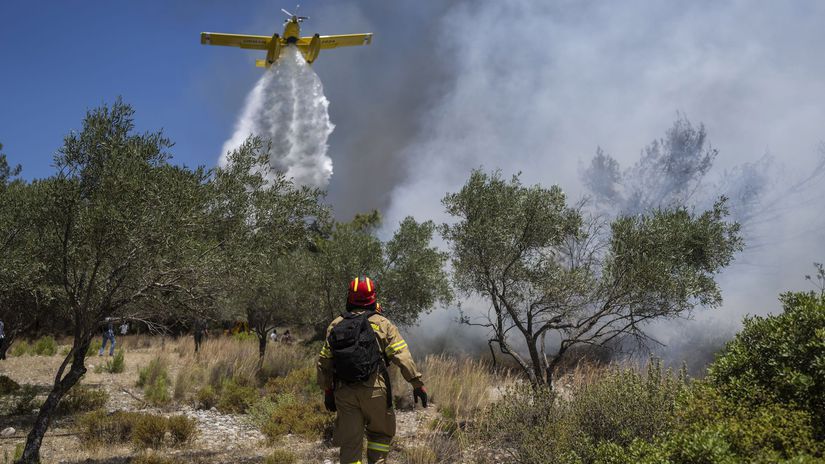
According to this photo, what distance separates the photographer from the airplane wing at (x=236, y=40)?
31141mm

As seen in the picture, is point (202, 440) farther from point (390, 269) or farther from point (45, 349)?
point (45, 349)

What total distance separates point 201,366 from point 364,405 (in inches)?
530

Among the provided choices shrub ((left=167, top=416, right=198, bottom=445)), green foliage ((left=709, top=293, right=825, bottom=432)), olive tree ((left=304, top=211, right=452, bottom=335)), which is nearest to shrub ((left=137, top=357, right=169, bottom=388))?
olive tree ((left=304, top=211, right=452, bottom=335))

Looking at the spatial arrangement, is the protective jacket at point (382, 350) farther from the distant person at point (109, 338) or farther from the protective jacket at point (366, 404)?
the distant person at point (109, 338)

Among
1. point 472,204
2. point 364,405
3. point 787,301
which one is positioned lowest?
point 364,405

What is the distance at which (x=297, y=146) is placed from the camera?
32250 millimetres

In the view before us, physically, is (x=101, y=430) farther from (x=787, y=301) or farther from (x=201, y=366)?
(x=787, y=301)

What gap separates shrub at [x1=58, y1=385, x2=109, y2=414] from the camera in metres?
12.9

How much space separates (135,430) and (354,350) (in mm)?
6356

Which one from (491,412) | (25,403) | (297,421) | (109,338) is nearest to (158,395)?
(25,403)

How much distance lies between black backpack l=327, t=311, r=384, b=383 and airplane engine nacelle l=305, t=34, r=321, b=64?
86.8ft

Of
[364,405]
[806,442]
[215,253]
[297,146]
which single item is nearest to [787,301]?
[806,442]

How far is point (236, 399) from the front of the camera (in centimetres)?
1346

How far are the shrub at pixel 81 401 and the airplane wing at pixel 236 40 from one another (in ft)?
74.8
